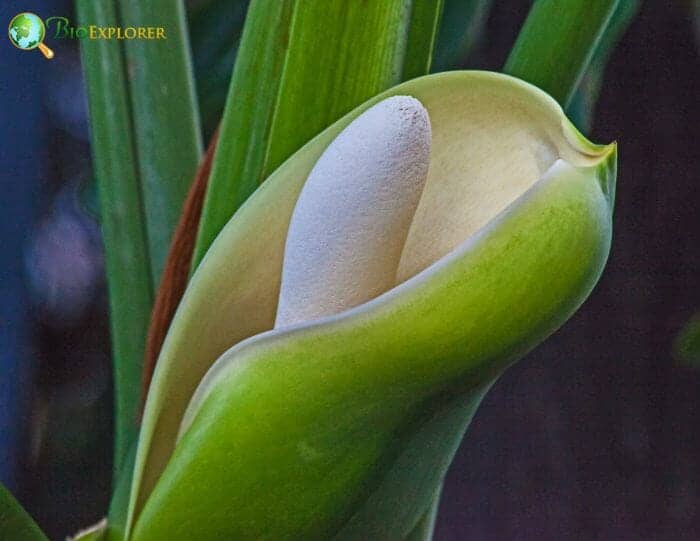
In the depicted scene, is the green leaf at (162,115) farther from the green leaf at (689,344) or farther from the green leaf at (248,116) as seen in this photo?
the green leaf at (689,344)

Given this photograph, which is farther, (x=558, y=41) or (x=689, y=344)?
(x=689, y=344)

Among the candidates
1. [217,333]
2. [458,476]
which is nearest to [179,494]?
[217,333]

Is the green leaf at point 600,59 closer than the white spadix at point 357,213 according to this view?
No

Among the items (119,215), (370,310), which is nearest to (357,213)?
(370,310)

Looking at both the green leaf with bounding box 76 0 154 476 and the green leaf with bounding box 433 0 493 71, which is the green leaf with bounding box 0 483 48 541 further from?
the green leaf with bounding box 433 0 493 71

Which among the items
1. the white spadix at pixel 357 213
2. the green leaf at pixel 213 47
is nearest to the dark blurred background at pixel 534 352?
the green leaf at pixel 213 47

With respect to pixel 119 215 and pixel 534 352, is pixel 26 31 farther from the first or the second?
pixel 534 352
